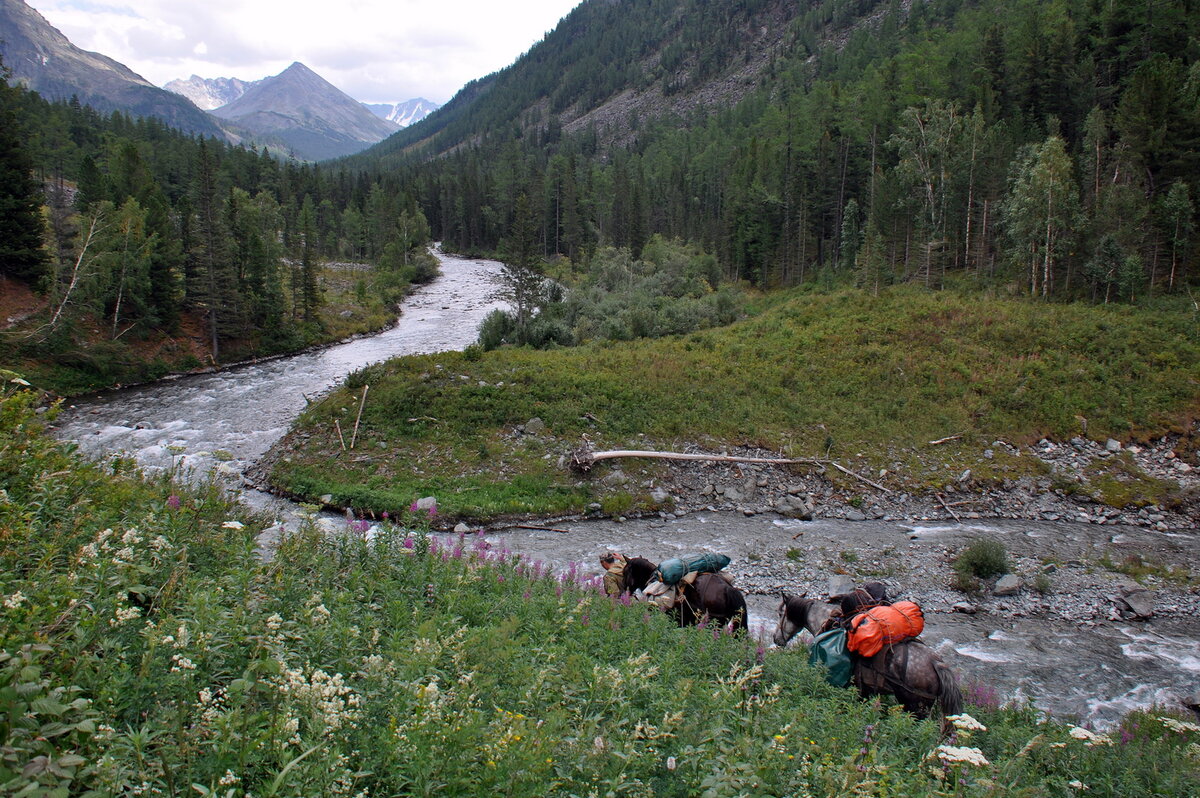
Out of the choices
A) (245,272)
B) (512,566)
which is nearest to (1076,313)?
(512,566)


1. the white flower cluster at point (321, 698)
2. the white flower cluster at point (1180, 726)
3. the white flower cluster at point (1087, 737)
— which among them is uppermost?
the white flower cluster at point (321, 698)

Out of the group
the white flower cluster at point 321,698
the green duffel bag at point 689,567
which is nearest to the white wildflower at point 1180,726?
the green duffel bag at point 689,567

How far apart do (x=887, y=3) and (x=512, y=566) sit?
602 ft

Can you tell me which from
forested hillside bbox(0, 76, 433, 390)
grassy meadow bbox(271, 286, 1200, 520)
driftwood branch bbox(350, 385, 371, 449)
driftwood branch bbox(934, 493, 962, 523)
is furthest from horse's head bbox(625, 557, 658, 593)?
forested hillside bbox(0, 76, 433, 390)

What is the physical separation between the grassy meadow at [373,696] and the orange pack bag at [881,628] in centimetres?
55

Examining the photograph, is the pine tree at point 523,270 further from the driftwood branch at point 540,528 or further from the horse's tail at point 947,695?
the horse's tail at point 947,695

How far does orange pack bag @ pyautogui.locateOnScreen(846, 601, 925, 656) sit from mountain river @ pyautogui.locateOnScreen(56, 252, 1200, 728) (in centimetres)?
202

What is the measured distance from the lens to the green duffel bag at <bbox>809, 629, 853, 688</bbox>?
668 cm

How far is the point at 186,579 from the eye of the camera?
16.2ft

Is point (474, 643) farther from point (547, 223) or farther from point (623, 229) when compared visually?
point (547, 223)

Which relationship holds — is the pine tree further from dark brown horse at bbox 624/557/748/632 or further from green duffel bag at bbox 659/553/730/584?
dark brown horse at bbox 624/557/748/632

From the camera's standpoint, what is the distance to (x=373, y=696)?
3977mm

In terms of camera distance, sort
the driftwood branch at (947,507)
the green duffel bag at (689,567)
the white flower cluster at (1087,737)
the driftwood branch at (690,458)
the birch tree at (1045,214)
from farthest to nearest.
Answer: the birch tree at (1045,214) < the driftwood branch at (690,458) < the driftwood branch at (947,507) < the green duffel bag at (689,567) < the white flower cluster at (1087,737)

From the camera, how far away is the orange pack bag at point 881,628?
6.42m
